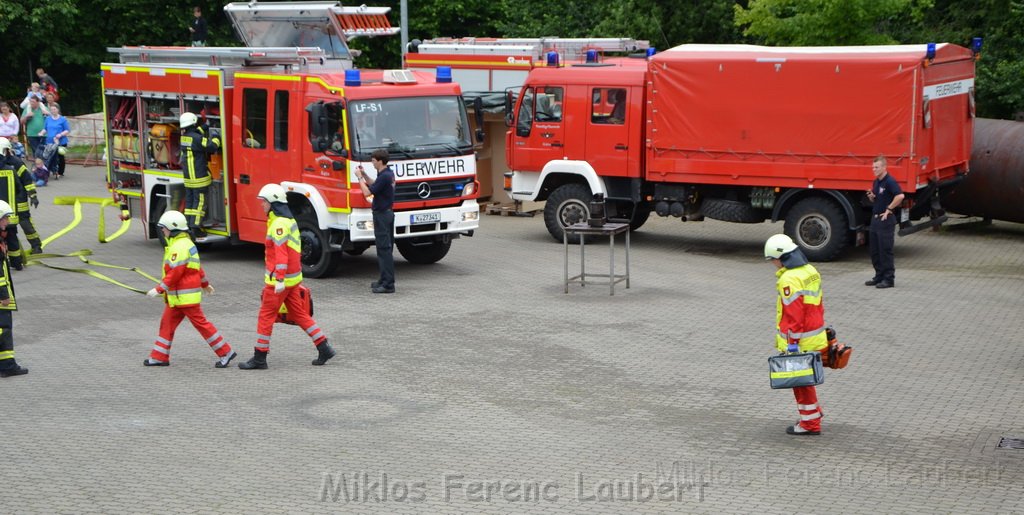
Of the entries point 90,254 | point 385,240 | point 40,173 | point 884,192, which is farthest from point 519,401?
point 40,173

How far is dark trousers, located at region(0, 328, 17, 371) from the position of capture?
1163cm

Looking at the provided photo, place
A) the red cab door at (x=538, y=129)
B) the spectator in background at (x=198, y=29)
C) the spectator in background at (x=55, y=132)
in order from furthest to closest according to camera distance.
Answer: the spectator in background at (x=198, y=29) < the spectator in background at (x=55, y=132) < the red cab door at (x=538, y=129)

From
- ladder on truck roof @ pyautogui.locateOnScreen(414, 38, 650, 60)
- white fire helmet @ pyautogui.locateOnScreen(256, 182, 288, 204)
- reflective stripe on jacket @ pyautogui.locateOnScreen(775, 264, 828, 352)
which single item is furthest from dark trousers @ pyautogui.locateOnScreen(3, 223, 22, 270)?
reflective stripe on jacket @ pyautogui.locateOnScreen(775, 264, 828, 352)

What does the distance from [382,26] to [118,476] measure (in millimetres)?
11440

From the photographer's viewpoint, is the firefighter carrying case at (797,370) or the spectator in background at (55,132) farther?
the spectator in background at (55,132)

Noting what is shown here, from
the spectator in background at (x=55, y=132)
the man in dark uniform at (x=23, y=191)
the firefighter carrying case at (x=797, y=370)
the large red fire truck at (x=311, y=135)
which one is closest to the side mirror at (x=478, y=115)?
the large red fire truck at (x=311, y=135)

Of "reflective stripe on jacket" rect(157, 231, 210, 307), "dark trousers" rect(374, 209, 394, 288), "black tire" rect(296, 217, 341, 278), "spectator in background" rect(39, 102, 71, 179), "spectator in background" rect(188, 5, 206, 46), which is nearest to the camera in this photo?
"reflective stripe on jacket" rect(157, 231, 210, 307)

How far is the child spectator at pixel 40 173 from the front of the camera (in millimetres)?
25220

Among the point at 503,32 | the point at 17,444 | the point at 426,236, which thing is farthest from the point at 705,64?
the point at 503,32

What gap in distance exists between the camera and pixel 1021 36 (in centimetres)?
2345

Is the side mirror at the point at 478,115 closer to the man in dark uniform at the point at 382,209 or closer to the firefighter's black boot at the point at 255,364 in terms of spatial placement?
the man in dark uniform at the point at 382,209

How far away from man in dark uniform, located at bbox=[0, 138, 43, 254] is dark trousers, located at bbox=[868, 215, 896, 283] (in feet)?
36.7

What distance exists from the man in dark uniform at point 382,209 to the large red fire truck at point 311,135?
0.34 m

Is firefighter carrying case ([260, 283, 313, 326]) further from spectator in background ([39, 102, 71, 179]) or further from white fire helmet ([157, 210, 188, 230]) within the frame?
spectator in background ([39, 102, 71, 179])
